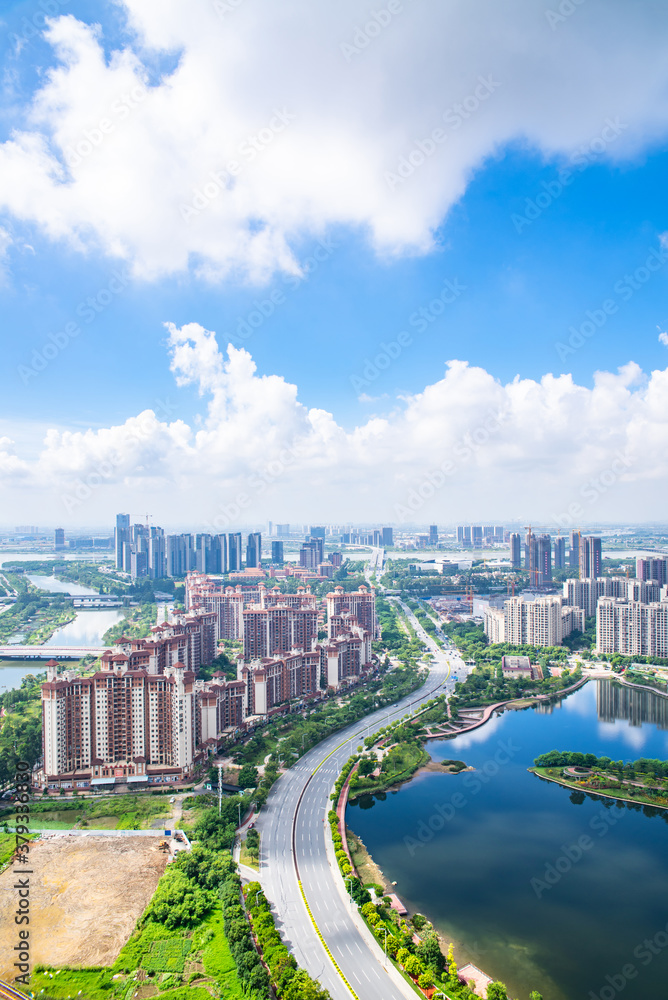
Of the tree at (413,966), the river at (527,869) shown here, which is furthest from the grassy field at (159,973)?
the river at (527,869)

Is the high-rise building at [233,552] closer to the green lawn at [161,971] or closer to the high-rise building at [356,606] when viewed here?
the high-rise building at [356,606]

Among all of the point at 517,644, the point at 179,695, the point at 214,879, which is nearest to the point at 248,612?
the point at 179,695

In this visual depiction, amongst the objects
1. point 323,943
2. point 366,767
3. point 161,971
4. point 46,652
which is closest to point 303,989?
point 323,943

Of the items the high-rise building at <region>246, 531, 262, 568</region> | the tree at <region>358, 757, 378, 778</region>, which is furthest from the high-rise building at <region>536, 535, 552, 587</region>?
the tree at <region>358, 757, 378, 778</region>

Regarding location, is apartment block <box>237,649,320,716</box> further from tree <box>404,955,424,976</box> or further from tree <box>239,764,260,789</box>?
tree <box>404,955,424,976</box>

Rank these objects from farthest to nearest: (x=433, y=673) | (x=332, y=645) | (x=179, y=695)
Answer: (x=433, y=673) < (x=332, y=645) < (x=179, y=695)

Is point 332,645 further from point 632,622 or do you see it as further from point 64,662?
point 632,622

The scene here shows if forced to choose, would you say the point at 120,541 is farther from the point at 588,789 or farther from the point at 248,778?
the point at 588,789
